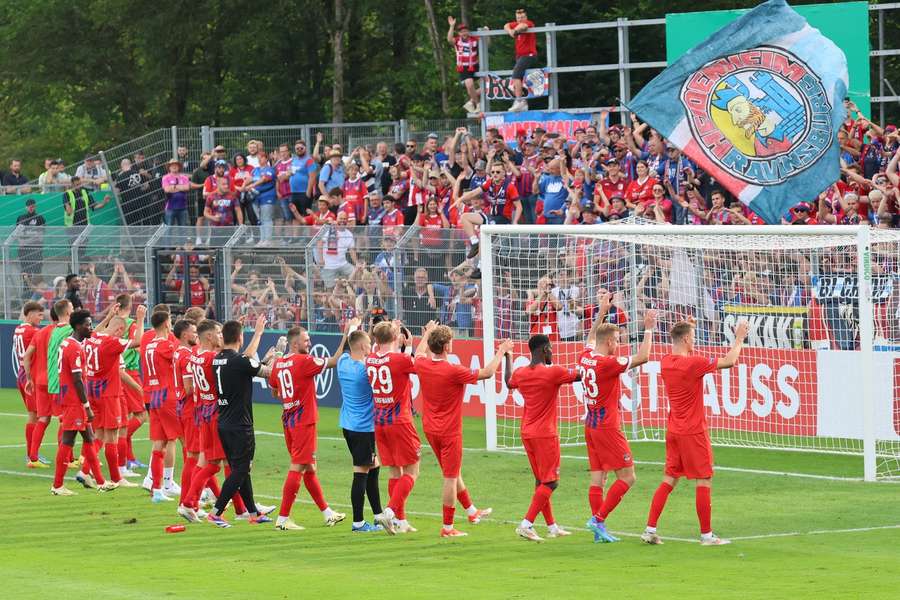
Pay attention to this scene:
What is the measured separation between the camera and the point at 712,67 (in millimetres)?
21266

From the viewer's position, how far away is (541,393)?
13555mm

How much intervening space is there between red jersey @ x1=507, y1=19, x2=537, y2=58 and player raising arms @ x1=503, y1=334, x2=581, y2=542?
15.6 meters

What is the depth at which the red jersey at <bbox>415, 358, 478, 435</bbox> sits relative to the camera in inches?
542

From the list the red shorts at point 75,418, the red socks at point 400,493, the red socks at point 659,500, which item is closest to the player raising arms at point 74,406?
the red shorts at point 75,418

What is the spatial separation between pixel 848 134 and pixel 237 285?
1068 centimetres

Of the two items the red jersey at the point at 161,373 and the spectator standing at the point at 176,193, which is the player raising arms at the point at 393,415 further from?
the spectator standing at the point at 176,193

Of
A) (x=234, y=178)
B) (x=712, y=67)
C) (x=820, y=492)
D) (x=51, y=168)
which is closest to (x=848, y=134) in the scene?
(x=712, y=67)

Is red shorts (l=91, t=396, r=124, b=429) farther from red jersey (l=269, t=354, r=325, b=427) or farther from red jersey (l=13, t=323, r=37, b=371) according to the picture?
red jersey (l=269, t=354, r=325, b=427)

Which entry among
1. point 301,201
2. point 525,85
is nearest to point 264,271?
point 301,201

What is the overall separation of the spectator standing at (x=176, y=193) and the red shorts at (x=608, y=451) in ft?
62.7

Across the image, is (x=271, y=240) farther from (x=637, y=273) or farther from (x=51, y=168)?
(x=51, y=168)

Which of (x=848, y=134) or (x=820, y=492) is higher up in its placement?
(x=848, y=134)

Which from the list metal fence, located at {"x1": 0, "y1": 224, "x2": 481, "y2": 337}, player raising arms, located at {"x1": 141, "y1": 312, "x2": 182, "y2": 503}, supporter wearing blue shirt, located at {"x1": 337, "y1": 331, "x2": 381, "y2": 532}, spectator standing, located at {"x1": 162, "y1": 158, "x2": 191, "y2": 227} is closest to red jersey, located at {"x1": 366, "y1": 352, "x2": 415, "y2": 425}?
supporter wearing blue shirt, located at {"x1": 337, "y1": 331, "x2": 381, "y2": 532}

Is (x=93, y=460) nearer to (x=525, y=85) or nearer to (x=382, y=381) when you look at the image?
(x=382, y=381)
